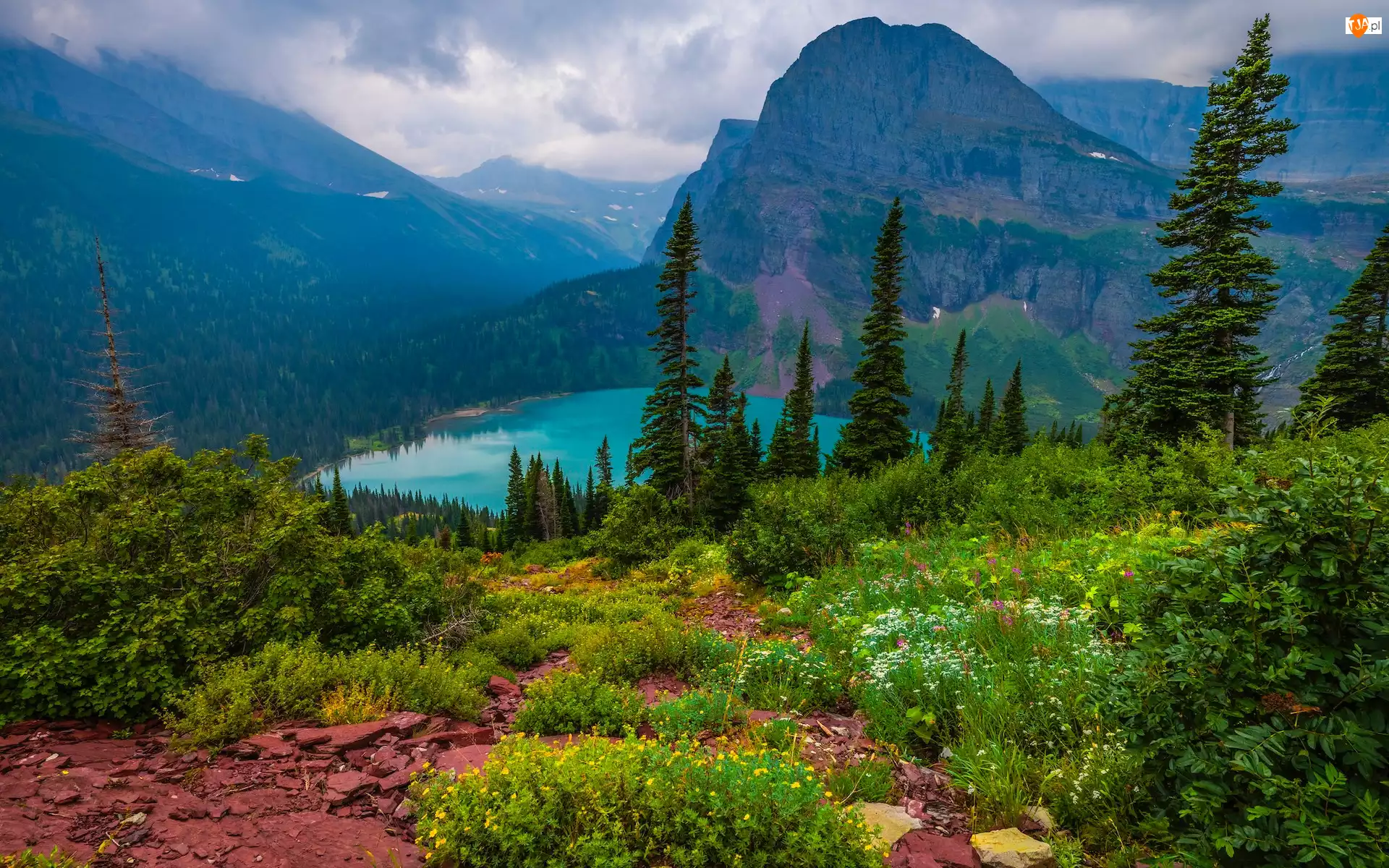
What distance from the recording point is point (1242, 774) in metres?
2.79

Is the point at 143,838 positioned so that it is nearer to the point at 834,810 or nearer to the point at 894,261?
the point at 834,810

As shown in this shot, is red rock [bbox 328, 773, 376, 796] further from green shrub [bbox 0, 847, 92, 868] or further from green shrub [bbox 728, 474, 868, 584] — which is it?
green shrub [bbox 728, 474, 868, 584]

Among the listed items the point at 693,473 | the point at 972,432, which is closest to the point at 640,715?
the point at 693,473

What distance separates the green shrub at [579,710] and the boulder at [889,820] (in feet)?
8.13

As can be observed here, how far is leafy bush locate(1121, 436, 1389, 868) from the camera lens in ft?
8.32

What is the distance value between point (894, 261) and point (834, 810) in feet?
113

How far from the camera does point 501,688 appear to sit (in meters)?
7.84

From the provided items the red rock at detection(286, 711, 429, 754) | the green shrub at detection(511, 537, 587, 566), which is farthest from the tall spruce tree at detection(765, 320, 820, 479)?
the red rock at detection(286, 711, 429, 754)

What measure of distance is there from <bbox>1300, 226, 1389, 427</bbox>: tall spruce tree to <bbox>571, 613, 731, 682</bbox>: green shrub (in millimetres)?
38256

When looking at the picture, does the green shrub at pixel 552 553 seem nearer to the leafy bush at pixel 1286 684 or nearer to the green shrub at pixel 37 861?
the green shrub at pixel 37 861

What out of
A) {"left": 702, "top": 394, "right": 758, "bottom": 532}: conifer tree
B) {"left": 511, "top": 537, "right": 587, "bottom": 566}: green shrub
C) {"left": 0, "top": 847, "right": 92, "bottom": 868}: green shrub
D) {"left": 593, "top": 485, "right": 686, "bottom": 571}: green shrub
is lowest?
{"left": 511, "top": 537, "right": 587, "bottom": 566}: green shrub

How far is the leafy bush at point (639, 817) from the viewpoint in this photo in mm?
3721

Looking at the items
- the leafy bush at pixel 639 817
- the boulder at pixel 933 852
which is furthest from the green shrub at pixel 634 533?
the boulder at pixel 933 852

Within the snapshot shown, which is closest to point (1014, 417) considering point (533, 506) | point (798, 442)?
point (798, 442)
